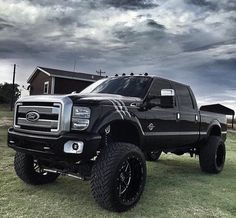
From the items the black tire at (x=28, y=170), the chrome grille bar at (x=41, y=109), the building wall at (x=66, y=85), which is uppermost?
the building wall at (x=66, y=85)

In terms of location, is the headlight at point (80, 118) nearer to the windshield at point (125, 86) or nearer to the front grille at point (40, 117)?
the front grille at point (40, 117)

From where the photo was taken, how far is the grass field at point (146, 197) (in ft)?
17.1

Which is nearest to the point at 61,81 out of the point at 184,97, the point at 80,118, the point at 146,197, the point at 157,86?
the point at 184,97

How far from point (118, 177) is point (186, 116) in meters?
3.00

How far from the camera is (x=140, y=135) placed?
6.02 metres

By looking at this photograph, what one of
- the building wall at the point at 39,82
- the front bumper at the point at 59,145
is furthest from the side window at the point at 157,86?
the building wall at the point at 39,82

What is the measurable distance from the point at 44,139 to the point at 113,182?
45.3 inches

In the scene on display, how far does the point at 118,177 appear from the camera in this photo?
16.9 ft

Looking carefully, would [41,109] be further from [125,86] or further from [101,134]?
[125,86]

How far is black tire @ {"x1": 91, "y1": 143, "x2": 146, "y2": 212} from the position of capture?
16.5 ft

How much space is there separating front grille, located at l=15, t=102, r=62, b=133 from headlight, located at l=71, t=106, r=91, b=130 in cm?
21

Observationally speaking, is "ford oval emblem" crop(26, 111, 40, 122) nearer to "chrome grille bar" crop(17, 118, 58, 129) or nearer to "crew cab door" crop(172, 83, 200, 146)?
"chrome grille bar" crop(17, 118, 58, 129)

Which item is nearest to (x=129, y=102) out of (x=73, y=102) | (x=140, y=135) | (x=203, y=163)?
(x=140, y=135)

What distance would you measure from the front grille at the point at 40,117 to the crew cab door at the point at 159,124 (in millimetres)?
1653
